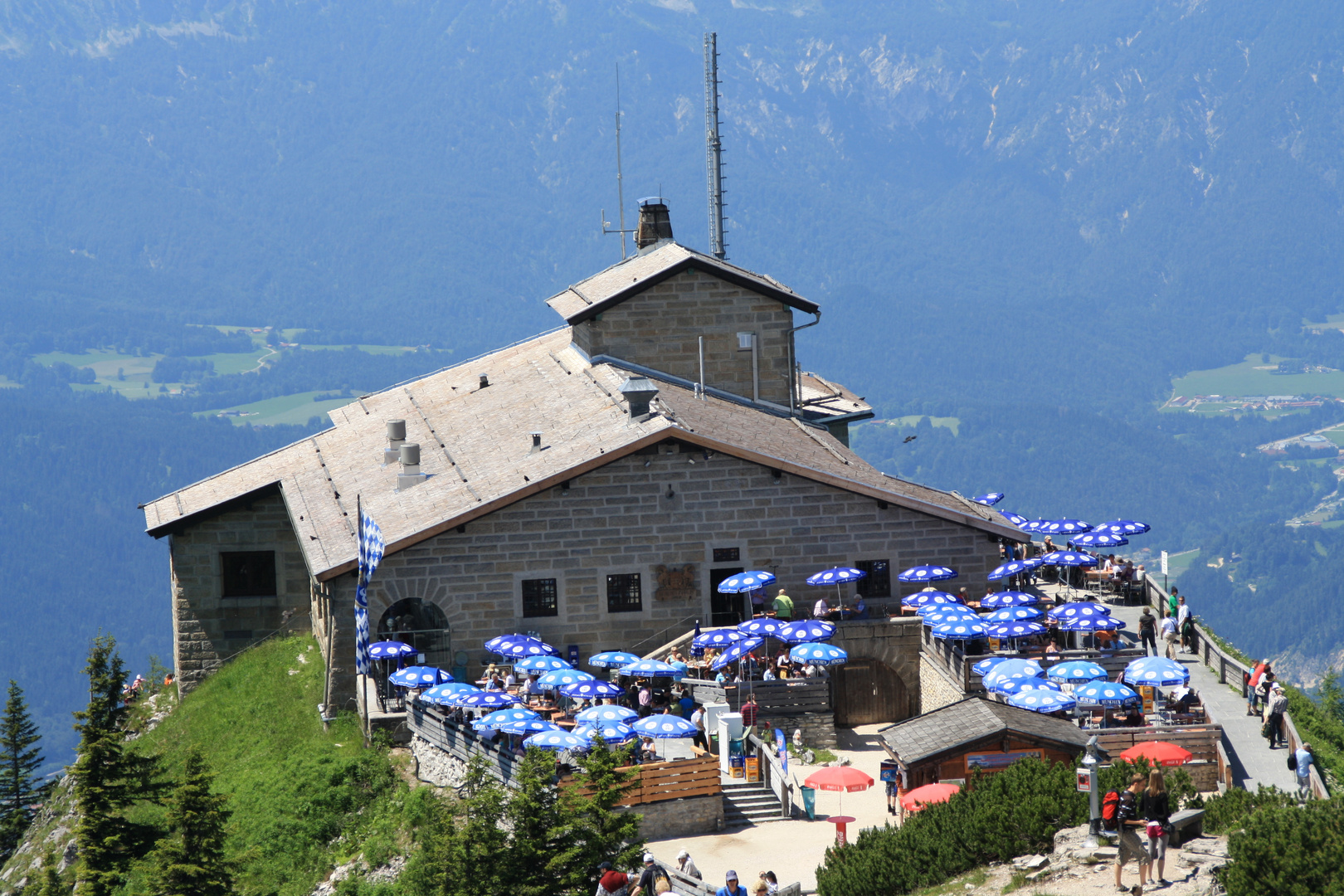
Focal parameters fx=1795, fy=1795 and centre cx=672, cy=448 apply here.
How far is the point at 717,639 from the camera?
43.7 metres

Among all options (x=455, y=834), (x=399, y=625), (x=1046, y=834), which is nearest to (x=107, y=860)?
(x=399, y=625)

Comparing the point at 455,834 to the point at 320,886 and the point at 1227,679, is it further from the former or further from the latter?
the point at 1227,679

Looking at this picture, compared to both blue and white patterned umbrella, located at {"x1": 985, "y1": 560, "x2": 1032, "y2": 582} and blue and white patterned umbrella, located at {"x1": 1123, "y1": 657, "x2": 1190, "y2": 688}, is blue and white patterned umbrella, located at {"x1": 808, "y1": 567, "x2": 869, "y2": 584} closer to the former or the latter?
blue and white patterned umbrella, located at {"x1": 985, "y1": 560, "x2": 1032, "y2": 582}

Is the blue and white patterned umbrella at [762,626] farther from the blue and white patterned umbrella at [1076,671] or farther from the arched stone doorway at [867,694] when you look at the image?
the blue and white patterned umbrella at [1076,671]

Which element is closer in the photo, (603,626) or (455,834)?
(455,834)

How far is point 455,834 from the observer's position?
97.8 ft

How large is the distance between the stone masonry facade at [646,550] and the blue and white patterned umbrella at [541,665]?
3.65 m

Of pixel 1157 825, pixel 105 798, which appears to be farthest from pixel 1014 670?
pixel 105 798

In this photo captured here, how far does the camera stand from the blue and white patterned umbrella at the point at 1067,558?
48750mm

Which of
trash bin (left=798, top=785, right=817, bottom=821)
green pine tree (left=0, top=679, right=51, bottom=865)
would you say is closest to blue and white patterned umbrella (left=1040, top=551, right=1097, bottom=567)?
trash bin (left=798, top=785, right=817, bottom=821)

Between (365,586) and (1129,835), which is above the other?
(365,586)

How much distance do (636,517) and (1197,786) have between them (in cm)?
1601

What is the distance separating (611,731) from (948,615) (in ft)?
31.9

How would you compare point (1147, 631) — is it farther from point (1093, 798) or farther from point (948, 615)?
point (1093, 798)
